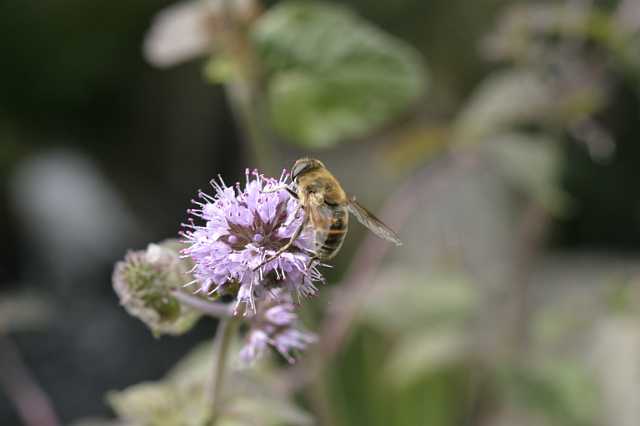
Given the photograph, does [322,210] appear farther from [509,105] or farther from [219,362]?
[509,105]

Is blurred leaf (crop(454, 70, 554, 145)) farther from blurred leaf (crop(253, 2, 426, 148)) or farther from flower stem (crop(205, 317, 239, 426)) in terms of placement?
flower stem (crop(205, 317, 239, 426))

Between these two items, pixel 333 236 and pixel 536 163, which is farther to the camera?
pixel 536 163

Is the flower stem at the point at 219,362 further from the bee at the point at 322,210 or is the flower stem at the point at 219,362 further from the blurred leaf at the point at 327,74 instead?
the blurred leaf at the point at 327,74

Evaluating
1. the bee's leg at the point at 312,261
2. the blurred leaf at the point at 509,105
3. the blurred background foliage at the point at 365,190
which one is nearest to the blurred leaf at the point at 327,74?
the blurred background foliage at the point at 365,190

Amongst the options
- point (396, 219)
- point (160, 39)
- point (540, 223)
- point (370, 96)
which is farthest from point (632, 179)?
point (160, 39)

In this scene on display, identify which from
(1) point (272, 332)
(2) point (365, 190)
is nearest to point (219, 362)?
(1) point (272, 332)
